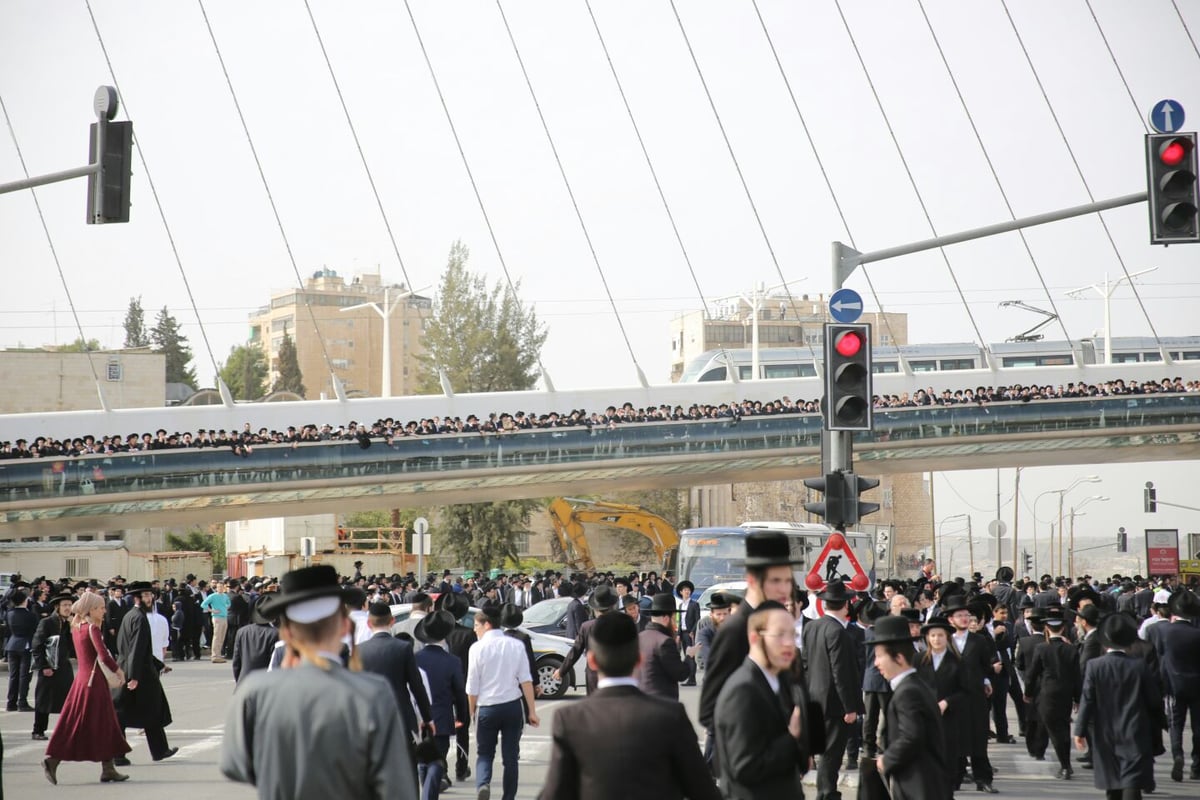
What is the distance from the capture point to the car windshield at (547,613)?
21547 millimetres

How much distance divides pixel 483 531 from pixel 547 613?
143 feet

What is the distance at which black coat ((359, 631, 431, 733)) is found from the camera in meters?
9.16

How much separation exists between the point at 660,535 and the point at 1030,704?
3584cm

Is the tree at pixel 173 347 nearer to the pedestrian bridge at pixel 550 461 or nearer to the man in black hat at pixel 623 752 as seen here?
the pedestrian bridge at pixel 550 461

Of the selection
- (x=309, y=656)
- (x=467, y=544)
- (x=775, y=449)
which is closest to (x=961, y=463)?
(x=775, y=449)

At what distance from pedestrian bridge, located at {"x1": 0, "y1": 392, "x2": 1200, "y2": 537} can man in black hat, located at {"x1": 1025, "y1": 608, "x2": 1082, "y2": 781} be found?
30534 mm

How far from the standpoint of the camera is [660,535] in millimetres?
49250

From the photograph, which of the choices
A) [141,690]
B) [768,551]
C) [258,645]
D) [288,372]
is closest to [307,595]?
[768,551]

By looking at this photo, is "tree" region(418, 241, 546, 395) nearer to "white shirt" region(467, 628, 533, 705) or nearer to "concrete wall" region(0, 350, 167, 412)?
"concrete wall" region(0, 350, 167, 412)

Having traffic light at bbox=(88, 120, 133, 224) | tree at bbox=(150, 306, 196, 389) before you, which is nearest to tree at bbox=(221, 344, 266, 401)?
tree at bbox=(150, 306, 196, 389)

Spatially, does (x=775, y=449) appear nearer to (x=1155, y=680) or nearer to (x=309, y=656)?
(x=1155, y=680)

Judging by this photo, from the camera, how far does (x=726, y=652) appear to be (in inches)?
258

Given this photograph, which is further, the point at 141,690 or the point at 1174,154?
the point at 1174,154

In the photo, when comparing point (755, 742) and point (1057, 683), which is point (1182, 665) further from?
point (755, 742)
